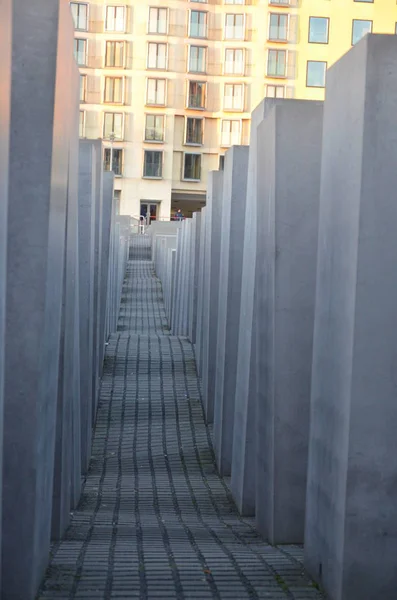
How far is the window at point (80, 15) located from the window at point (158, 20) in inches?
157

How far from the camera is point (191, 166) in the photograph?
71.4 metres

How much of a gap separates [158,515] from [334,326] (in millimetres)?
3755

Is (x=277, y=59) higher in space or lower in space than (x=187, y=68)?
higher

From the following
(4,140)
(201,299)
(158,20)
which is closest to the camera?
(4,140)

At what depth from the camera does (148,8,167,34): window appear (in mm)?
69062

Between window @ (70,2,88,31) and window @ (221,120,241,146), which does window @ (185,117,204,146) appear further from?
window @ (70,2,88,31)

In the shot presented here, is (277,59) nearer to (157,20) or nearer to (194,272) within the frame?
(157,20)

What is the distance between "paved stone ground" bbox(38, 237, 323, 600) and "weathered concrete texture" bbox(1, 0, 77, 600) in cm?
36

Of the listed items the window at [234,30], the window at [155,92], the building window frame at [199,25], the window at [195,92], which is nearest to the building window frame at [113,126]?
the window at [155,92]

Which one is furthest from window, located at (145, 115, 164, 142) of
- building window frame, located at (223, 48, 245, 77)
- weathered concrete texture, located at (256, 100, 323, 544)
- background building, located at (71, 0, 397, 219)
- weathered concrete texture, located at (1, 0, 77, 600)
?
weathered concrete texture, located at (1, 0, 77, 600)

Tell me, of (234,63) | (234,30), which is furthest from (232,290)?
(234,30)

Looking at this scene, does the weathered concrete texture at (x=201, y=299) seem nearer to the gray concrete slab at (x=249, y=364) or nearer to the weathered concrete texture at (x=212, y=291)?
the weathered concrete texture at (x=212, y=291)

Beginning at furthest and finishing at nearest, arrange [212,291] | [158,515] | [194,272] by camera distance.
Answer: [194,272] → [212,291] → [158,515]

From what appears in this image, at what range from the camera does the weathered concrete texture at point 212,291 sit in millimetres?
13625
